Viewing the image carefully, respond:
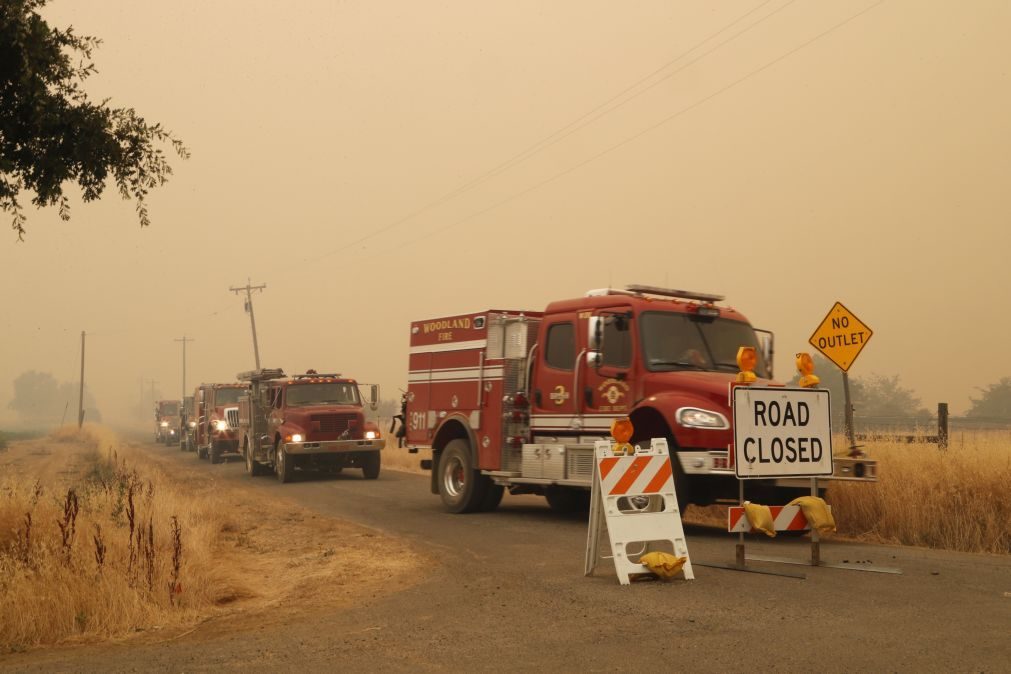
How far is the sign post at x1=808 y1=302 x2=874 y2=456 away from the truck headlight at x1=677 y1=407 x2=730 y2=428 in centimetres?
492

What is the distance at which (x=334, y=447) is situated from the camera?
2406cm

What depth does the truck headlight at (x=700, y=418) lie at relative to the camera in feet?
38.4

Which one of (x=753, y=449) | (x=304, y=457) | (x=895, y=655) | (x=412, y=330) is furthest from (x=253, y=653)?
(x=304, y=457)

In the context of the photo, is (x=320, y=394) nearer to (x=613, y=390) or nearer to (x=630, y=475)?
(x=613, y=390)

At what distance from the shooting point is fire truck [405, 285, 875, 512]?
11.9 metres

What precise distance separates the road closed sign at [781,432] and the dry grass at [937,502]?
2.40m

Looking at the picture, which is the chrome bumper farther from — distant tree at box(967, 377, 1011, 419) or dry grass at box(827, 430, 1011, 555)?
distant tree at box(967, 377, 1011, 419)

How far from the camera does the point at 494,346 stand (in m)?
15.1

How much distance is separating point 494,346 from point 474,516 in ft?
8.62

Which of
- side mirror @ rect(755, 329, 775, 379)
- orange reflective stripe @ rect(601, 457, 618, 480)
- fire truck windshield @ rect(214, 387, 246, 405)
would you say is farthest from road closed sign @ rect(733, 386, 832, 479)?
fire truck windshield @ rect(214, 387, 246, 405)

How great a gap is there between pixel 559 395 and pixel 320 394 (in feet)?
40.8

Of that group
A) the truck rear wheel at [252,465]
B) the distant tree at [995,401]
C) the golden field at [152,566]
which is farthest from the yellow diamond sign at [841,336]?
the distant tree at [995,401]

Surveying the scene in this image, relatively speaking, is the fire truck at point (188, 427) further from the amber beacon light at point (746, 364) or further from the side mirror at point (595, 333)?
the amber beacon light at point (746, 364)

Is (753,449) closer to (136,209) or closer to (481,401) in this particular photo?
(481,401)
